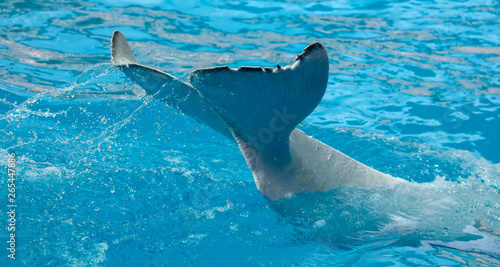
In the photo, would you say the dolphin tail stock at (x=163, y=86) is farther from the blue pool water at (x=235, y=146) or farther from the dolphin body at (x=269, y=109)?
the blue pool water at (x=235, y=146)

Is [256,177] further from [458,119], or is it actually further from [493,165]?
[458,119]

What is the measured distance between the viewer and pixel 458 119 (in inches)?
282

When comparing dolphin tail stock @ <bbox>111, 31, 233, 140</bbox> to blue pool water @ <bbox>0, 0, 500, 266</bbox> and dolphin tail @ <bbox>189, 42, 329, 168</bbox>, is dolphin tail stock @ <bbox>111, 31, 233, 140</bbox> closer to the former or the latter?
dolphin tail @ <bbox>189, 42, 329, 168</bbox>

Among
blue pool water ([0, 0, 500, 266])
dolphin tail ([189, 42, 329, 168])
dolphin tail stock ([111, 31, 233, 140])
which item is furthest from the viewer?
blue pool water ([0, 0, 500, 266])

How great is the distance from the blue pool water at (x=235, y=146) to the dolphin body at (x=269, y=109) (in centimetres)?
18

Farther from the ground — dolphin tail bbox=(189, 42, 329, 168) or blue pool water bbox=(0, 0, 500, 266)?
dolphin tail bbox=(189, 42, 329, 168)

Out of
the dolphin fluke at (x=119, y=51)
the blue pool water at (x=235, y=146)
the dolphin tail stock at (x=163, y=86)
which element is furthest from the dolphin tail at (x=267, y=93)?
the blue pool water at (x=235, y=146)

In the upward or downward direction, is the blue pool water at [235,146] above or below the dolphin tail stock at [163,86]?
below

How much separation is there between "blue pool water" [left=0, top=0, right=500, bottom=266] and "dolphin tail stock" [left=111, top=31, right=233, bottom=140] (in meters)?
0.74

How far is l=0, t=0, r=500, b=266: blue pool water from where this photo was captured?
4016 mm

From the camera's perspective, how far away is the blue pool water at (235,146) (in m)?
4.02

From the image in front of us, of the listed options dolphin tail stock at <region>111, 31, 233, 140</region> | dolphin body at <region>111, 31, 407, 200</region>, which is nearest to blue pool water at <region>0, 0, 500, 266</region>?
dolphin body at <region>111, 31, 407, 200</region>

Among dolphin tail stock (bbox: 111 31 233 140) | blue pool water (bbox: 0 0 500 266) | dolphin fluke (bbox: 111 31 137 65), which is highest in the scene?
dolphin fluke (bbox: 111 31 137 65)

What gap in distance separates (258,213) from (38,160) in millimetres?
2629
